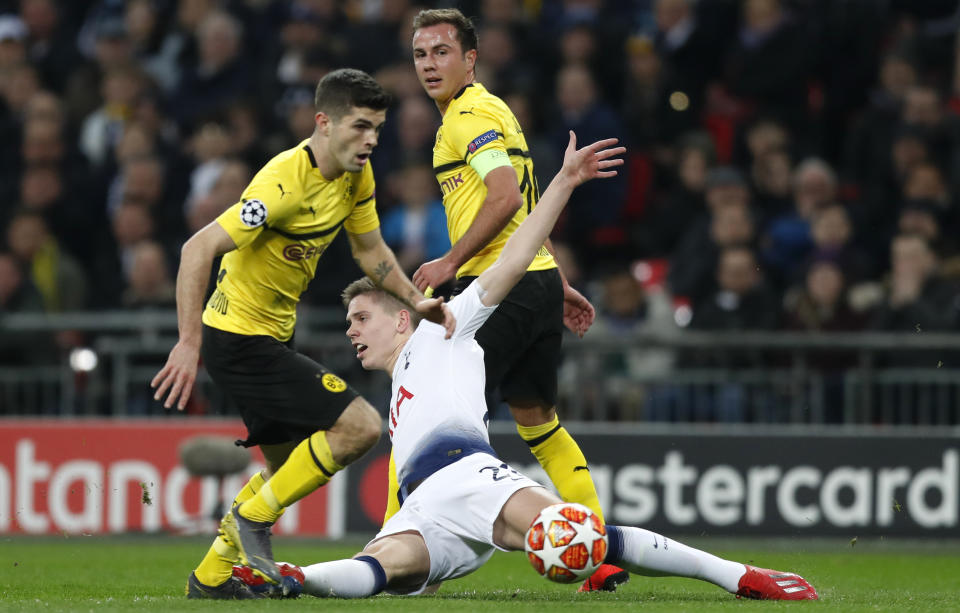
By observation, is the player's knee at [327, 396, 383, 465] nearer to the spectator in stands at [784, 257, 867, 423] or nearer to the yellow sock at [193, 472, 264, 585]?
the yellow sock at [193, 472, 264, 585]

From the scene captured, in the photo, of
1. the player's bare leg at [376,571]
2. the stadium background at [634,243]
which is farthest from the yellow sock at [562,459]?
the stadium background at [634,243]

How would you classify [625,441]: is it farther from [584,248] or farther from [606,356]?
[584,248]

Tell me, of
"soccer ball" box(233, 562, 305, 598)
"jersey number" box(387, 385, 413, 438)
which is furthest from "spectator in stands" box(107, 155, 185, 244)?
"soccer ball" box(233, 562, 305, 598)

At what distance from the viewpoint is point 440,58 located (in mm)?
7402

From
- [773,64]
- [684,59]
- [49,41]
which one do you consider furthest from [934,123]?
[49,41]

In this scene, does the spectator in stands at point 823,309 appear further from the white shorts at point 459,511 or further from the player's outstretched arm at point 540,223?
the white shorts at point 459,511

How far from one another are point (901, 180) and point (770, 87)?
147cm

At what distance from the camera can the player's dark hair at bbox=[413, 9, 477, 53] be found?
7418 mm

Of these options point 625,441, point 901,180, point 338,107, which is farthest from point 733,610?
point 901,180

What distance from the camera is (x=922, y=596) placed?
23.0 ft

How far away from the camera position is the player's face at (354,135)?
22.6 feet

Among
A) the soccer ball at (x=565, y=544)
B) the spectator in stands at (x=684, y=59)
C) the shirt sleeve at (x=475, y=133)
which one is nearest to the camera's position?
the soccer ball at (x=565, y=544)

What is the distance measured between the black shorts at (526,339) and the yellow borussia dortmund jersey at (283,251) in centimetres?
76

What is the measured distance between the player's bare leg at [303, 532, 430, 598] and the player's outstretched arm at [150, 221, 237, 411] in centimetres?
96
